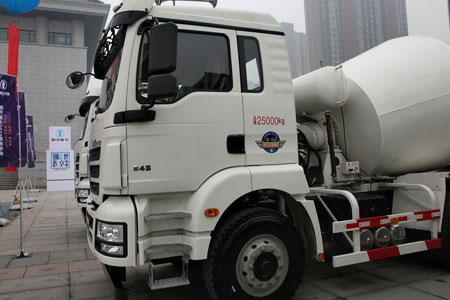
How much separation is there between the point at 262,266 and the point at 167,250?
3.00 feet

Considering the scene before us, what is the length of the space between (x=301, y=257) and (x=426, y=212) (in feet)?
6.36

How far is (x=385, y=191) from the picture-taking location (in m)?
5.07

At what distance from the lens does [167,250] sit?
3330 millimetres

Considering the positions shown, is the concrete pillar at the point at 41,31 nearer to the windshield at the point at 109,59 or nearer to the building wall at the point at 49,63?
the building wall at the point at 49,63

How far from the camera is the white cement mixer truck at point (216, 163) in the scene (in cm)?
326

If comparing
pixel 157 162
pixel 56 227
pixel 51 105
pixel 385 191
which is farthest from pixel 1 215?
pixel 51 105

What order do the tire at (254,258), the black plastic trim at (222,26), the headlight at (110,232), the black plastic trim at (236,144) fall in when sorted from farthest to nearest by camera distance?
the black plastic trim at (236,144) → the black plastic trim at (222,26) → the tire at (254,258) → the headlight at (110,232)

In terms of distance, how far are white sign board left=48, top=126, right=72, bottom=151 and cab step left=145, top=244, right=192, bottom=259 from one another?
1709cm

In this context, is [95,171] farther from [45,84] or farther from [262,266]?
[45,84]

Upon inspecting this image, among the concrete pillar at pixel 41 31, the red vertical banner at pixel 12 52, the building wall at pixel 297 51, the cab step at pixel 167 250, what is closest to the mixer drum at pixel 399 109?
the building wall at pixel 297 51

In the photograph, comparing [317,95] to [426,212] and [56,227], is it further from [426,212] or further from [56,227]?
[56,227]

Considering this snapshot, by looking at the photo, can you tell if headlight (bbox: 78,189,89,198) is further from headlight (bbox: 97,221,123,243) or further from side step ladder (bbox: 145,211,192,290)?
side step ladder (bbox: 145,211,192,290)

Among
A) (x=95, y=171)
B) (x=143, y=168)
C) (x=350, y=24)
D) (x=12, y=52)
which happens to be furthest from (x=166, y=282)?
(x=12, y=52)

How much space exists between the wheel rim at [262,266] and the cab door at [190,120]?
79 cm
